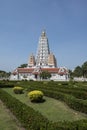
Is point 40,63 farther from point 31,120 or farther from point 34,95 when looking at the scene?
point 31,120

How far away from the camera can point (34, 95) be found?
16109mm

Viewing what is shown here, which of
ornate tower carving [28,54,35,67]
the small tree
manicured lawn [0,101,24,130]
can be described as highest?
ornate tower carving [28,54,35,67]

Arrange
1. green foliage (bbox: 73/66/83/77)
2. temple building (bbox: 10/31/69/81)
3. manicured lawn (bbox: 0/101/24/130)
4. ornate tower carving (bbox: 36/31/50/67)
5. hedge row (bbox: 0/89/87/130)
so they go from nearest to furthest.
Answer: hedge row (bbox: 0/89/87/130), manicured lawn (bbox: 0/101/24/130), temple building (bbox: 10/31/69/81), green foliage (bbox: 73/66/83/77), ornate tower carving (bbox: 36/31/50/67)

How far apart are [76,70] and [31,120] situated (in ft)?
317

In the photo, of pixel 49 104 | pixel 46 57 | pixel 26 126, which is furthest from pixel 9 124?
pixel 46 57

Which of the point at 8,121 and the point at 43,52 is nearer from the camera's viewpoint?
the point at 8,121

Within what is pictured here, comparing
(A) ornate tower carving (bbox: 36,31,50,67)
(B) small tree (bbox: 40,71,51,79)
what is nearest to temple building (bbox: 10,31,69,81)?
(A) ornate tower carving (bbox: 36,31,50,67)

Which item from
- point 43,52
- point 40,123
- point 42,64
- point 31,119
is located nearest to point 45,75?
point 42,64

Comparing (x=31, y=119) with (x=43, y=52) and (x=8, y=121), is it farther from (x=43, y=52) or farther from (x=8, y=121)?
(x=43, y=52)

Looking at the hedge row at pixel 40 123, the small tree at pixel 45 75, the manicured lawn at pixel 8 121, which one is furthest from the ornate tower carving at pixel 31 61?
the hedge row at pixel 40 123

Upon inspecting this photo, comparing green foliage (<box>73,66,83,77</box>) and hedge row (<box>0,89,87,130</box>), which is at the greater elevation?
green foliage (<box>73,66,83,77</box>)

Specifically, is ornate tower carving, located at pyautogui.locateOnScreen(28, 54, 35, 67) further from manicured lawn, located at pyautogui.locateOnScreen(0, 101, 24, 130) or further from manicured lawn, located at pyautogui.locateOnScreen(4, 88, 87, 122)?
manicured lawn, located at pyautogui.locateOnScreen(0, 101, 24, 130)

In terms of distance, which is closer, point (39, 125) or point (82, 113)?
point (39, 125)

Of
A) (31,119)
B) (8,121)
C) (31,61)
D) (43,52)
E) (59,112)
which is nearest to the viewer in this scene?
(31,119)
